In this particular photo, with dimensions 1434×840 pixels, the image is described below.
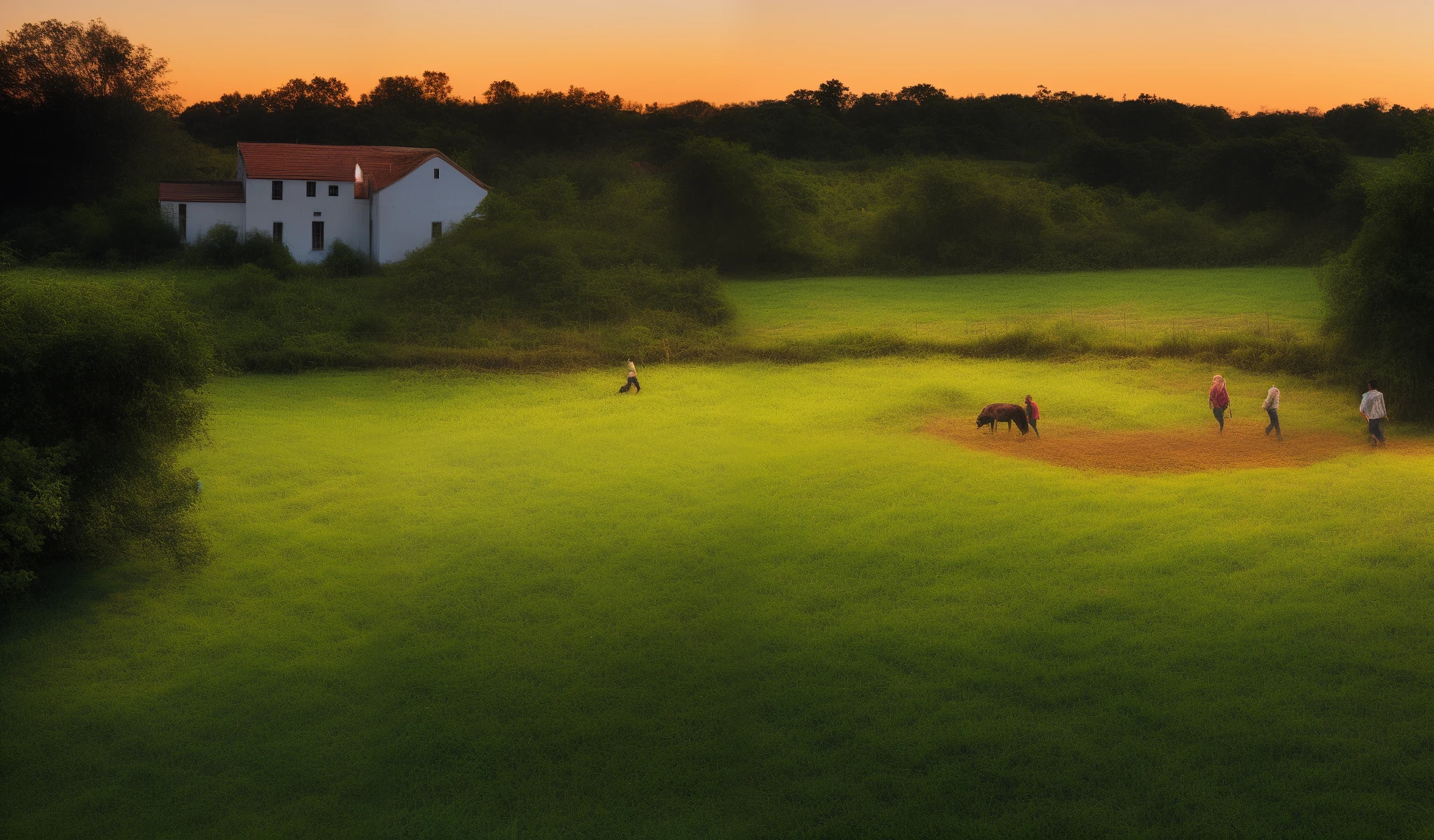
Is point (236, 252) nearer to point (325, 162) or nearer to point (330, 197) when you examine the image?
point (330, 197)

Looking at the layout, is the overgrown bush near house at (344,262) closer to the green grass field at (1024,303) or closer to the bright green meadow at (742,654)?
the green grass field at (1024,303)

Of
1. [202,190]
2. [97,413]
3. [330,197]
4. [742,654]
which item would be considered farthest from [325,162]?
[742,654]

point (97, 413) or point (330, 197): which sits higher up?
point (330, 197)

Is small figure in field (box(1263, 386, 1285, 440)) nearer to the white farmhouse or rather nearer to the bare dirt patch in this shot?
the bare dirt patch

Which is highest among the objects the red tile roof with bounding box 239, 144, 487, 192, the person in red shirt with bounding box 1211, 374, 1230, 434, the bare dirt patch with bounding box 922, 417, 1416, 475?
the red tile roof with bounding box 239, 144, 487, 192

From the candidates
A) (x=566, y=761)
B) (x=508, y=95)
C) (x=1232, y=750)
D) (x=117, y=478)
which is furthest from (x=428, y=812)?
(x=508, y=95)

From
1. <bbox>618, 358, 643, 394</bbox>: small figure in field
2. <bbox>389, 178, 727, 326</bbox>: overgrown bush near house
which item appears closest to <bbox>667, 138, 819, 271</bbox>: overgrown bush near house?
<bbox>389, 178, 727, 326</bbox>: overgrown bush near house

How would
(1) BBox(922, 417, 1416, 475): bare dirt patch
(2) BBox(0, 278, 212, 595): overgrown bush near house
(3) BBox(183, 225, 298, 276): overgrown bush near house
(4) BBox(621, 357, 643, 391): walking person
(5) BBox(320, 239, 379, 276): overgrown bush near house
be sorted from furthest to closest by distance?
(5) BBox(320, 239, 379, 276): overgrown bush near house, (3) BBox(183, 225, 298, 276): overgrown bush near house, (4) BBox(621, 357, 643, 391): walking person, (1) BBox(922, 417, 1416, 475): bare dirt patch, (2) BBox(0, 278, 212, 595): overgrown bush near house
